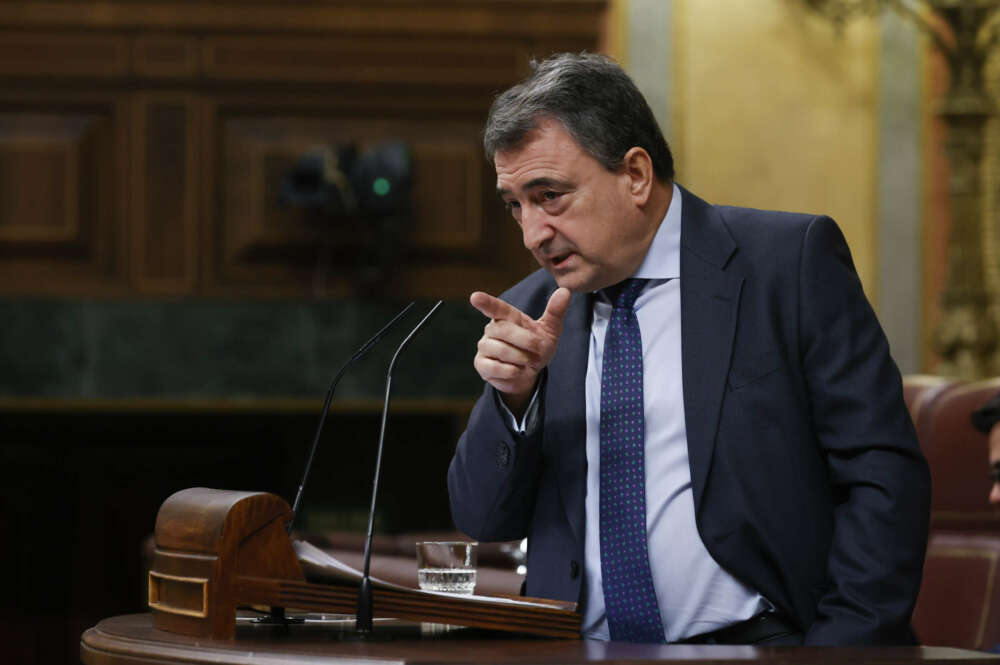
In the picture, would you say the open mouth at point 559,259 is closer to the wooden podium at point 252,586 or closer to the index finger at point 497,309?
the index finger at point 497,309

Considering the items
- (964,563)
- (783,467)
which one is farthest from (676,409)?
(964,563)

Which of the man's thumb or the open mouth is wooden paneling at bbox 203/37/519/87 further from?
the man's thumb

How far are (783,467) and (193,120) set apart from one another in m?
4.07

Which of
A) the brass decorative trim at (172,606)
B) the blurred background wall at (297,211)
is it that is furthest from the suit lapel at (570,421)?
the blurred background wall at (297,211)

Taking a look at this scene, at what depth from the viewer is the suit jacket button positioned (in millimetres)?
1774

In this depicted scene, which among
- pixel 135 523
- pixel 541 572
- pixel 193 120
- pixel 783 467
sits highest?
pixel 193 120

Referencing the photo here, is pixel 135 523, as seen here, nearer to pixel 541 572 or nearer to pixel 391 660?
pixel 541 572

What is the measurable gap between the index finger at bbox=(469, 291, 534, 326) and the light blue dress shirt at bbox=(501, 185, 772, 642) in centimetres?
16

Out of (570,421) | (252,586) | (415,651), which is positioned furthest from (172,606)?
(570,421)

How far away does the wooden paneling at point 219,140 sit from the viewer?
5.37 m

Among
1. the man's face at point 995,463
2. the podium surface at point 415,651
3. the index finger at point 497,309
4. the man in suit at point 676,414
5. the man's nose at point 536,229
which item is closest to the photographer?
the podium surface at point 415,651

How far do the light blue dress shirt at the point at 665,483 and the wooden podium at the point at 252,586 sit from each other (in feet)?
0.82

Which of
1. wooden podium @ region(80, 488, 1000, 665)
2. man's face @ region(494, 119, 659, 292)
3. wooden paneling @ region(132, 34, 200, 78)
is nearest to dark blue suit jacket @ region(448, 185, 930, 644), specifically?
man's face @ region(494, 119, 659, 292)

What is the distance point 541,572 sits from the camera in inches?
72.0
